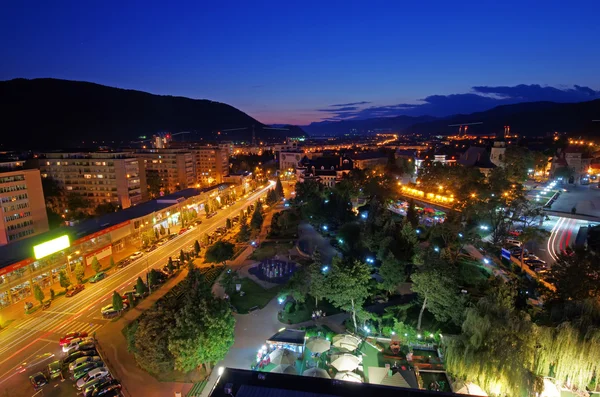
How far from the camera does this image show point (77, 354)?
1908cm

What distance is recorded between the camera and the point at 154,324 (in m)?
16.4

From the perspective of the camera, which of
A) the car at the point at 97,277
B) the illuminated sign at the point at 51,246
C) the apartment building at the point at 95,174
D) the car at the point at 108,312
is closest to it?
the car at the point at 108,312

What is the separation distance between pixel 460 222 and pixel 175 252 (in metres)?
30.1

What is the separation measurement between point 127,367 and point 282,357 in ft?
28.7

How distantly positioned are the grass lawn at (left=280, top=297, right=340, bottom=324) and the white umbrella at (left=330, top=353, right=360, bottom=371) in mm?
5508

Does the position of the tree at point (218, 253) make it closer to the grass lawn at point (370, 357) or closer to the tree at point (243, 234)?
the tree at point (243, 234)

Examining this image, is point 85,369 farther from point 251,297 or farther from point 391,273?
point 391,273

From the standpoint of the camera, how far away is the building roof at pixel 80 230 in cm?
2747

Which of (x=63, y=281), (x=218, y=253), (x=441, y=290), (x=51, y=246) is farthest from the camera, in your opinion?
(x=218, y=253)

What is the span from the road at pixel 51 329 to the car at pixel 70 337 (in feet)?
1.51

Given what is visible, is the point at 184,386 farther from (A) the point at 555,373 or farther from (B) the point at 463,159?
(B) the point at 463,159

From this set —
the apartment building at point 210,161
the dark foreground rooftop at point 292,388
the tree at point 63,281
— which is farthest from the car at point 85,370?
the apartment building at point 210,161

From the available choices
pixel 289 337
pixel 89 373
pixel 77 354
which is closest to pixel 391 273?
pixel 289 337

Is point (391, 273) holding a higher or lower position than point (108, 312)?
higher
